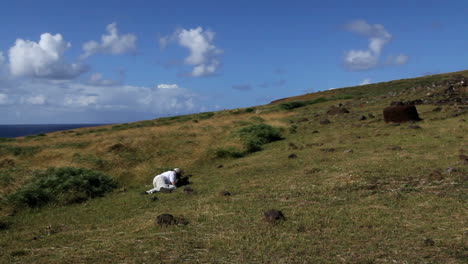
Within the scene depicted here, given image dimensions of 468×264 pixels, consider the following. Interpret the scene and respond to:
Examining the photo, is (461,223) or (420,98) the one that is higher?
(420,98)

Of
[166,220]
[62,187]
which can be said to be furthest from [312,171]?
[62,187]

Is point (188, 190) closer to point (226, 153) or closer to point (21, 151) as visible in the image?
point (226, 153)

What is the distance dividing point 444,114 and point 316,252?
2321cm

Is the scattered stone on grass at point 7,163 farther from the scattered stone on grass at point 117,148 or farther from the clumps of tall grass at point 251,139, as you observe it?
the clumps of tall grass at point 251,139

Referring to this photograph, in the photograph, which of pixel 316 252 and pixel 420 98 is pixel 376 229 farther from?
pixel 420 98

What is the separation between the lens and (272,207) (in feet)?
31.5

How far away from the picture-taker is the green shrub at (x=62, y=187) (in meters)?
12.9

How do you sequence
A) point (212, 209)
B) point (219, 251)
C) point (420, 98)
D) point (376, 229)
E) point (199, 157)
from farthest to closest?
point (420, 98) < point (199, 157) < point (212, 209) < point (376, 229) < point (219, 251)

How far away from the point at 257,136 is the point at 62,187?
13602 millimetres

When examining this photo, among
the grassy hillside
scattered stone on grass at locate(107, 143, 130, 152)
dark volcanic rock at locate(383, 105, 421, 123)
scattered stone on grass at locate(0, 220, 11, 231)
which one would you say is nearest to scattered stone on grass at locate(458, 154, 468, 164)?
the grassy hillside

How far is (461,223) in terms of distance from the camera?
24.7 ft

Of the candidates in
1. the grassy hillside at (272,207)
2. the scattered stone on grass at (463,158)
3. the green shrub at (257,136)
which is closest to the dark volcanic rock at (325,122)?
the green shrub at (257,136)

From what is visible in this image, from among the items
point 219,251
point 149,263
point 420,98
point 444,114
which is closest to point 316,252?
point 219,251

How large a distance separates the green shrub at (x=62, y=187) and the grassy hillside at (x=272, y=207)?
39 centimetres
